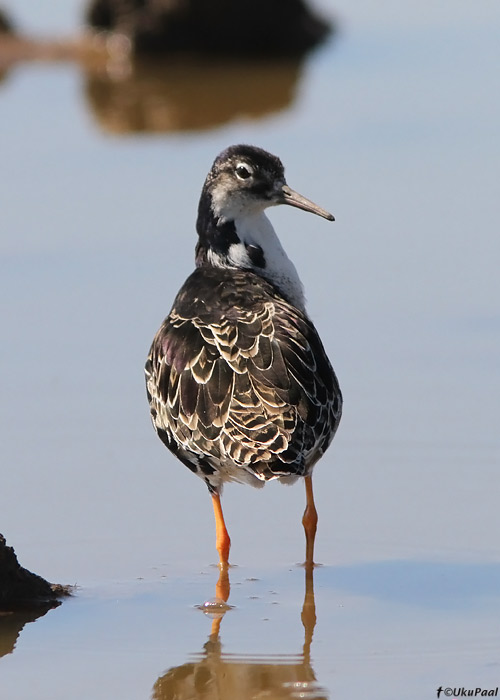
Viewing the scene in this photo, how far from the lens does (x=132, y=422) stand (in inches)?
384

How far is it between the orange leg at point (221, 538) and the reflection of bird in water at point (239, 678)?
102 cm

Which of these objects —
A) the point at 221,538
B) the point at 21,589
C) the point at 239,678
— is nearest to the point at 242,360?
the point at 221,538

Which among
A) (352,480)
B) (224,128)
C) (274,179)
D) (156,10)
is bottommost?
(352,480)

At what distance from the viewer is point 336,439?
9.44 m

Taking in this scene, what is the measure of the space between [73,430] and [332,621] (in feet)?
9.21

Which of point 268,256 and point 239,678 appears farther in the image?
point 268,256

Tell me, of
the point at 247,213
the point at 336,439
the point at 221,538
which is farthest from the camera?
the point at 336,439

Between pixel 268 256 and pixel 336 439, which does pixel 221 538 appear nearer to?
pixel 336 439

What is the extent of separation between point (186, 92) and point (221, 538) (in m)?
11.6

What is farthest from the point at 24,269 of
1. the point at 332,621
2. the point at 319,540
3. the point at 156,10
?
the point at 156,10

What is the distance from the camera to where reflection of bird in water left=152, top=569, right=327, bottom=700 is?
6617 millimetres

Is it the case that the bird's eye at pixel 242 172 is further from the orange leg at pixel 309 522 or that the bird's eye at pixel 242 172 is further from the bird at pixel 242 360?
the orange leg at pixel 309 522

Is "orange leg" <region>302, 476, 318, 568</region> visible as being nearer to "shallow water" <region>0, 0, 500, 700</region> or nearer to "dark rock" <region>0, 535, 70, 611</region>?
"shallow water" <region>0, 0, 500, 700</region>

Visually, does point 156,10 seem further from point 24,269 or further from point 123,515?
point 123,515
